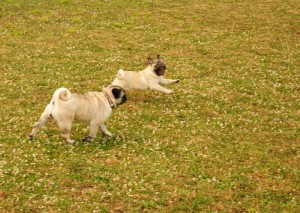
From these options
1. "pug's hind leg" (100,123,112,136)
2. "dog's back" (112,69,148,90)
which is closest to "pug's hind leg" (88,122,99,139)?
"pug's hind leg" (100,123,112,136)

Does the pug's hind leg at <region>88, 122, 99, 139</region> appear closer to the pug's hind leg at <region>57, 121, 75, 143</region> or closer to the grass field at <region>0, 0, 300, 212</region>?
the grass field at <region>0, 0, 300, 212</region>

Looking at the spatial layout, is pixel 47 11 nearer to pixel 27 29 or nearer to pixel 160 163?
pixel 27 29

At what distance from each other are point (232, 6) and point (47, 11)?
17637mm

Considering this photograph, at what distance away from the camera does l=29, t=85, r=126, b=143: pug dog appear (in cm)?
1302

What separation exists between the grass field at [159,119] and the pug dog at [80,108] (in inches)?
28.2

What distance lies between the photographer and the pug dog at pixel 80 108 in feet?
42.7

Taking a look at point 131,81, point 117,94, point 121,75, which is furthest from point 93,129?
point 131,81

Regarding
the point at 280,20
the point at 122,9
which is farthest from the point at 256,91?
the point at 122,9

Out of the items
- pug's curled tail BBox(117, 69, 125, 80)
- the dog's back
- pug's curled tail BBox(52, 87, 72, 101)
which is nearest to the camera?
pug's curled tail BBox(52, 87, 72, 101)

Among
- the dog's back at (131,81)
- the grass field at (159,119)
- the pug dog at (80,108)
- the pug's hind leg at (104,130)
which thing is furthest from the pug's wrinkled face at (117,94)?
the dog's back at (131,81)

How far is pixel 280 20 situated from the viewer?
1358 inches

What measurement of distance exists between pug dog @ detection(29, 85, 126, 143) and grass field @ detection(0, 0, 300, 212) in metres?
0.72

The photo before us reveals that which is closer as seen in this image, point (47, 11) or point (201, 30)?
point (201, 30)

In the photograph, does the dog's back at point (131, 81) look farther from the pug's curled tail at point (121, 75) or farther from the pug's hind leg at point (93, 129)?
the pug's hind leg at point (93, 129)
